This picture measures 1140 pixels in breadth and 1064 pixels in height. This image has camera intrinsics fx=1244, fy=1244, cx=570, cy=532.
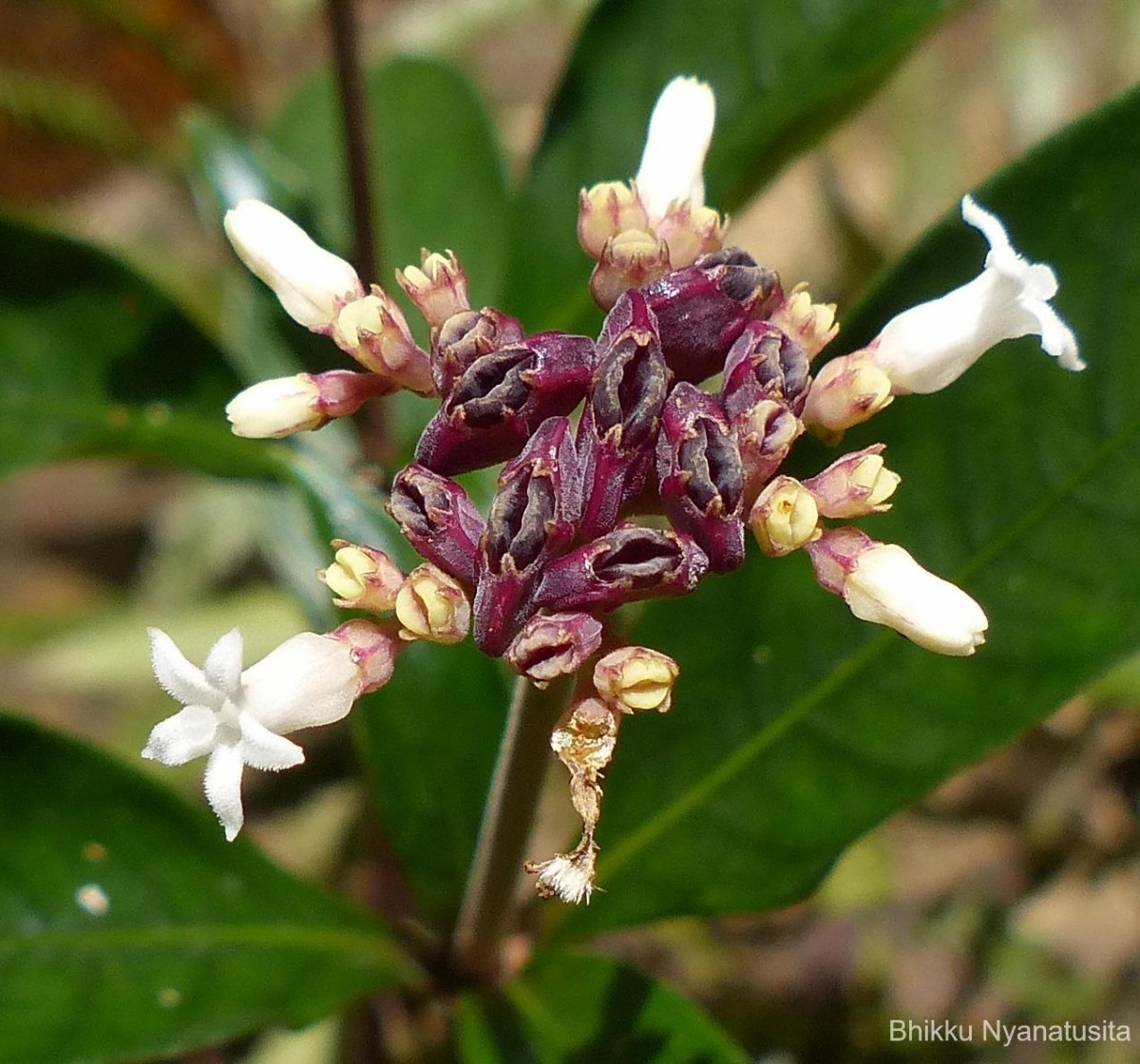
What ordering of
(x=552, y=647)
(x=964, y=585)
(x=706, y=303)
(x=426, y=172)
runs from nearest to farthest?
(x=552, y=647) → (x=706, y=303) → (x=964, y=585) → (x=426, y=172)

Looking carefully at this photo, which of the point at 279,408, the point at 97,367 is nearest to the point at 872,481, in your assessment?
the point at 279,408

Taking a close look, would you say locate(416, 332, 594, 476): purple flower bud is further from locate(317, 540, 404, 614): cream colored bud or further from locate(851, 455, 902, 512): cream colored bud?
locate(851, 455, 902, 512): cream colored bud

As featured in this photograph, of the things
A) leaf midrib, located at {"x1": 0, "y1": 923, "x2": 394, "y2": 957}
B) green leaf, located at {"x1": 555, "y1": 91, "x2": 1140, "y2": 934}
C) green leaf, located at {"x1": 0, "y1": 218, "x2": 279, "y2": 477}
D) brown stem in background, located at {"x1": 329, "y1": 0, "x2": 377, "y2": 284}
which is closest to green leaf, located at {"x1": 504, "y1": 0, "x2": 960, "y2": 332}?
brown stem in background, located at {"x1": 329, "y1": 0, "x2": 377, "y2": 284}

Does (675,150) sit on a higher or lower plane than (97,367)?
higher

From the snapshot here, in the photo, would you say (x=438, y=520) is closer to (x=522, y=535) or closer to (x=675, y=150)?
(x=522, y=535)

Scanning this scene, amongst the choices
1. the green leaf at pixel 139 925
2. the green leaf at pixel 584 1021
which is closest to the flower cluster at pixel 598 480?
the green leaf at pixel 584 1021

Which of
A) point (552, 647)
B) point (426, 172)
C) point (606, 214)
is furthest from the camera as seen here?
point (426, 172)
